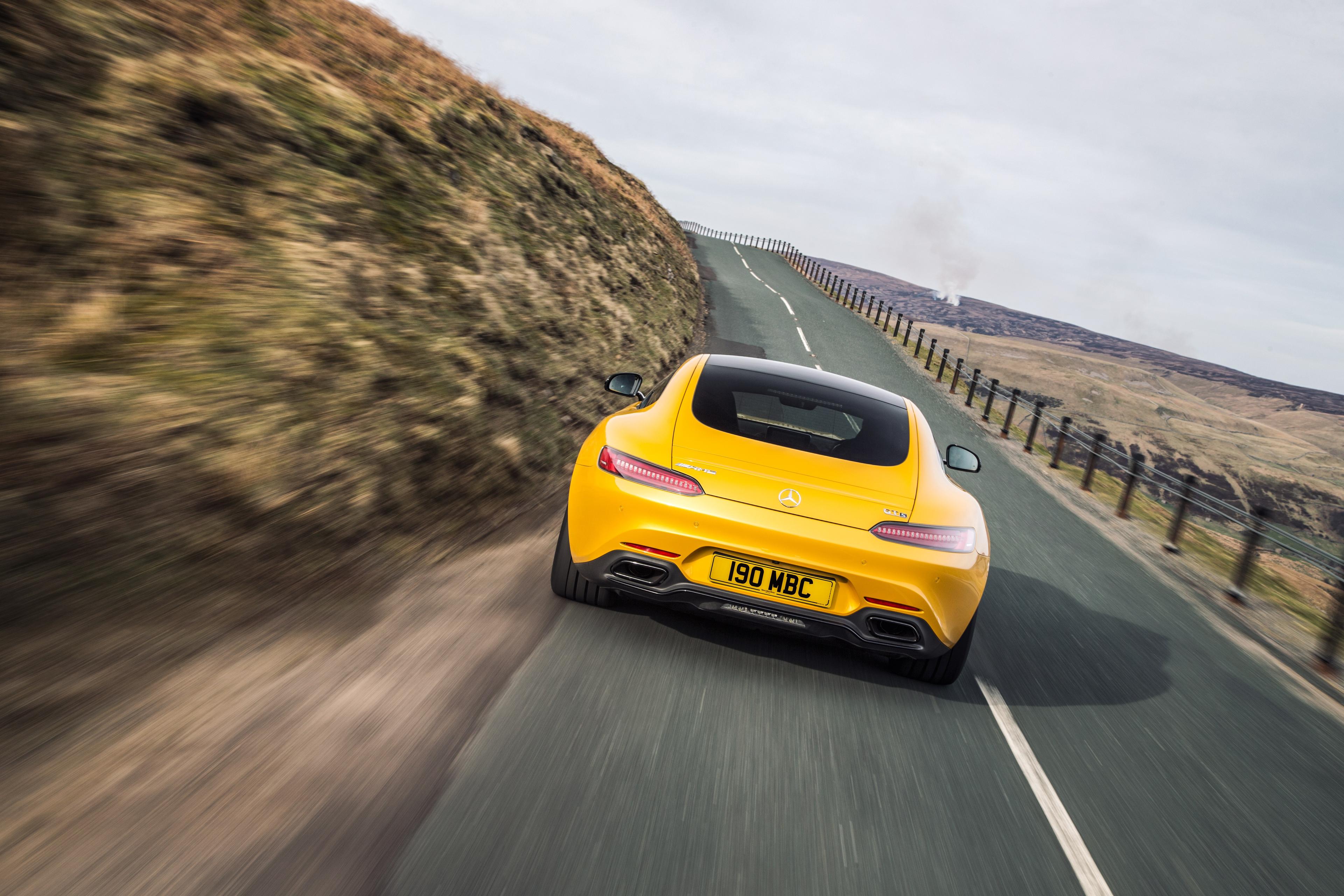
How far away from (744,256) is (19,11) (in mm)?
50304

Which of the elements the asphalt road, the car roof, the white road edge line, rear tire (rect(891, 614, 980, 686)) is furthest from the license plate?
the car roof

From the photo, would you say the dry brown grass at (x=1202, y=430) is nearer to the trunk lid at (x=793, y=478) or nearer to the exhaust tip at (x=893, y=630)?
the trunk lid at (x=793, y=478)

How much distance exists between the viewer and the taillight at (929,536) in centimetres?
368

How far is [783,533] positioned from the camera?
3.61 metres

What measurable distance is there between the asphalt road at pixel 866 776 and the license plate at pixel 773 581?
1.69 ft

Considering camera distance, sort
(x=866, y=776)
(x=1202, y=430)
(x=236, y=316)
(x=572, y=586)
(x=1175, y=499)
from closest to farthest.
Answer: (x=866, y=776), (x=572, y=586), (x=236, y=316), (x=1175, y=499), (x=1202, y=430)

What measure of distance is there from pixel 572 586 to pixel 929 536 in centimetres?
192

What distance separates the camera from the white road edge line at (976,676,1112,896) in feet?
9.46

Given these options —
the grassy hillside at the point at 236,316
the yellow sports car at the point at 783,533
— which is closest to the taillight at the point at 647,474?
the yellow sports car at the point at 783,533

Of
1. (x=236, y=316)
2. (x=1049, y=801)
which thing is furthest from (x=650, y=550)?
(x=236, y=316)

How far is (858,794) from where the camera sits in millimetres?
3131

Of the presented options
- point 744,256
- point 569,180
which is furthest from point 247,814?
point 744,256

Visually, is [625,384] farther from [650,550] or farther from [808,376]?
[650,550]

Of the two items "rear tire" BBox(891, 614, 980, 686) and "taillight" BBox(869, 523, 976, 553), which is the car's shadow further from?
"taillight" BBox(869, 523, 976, 553)
